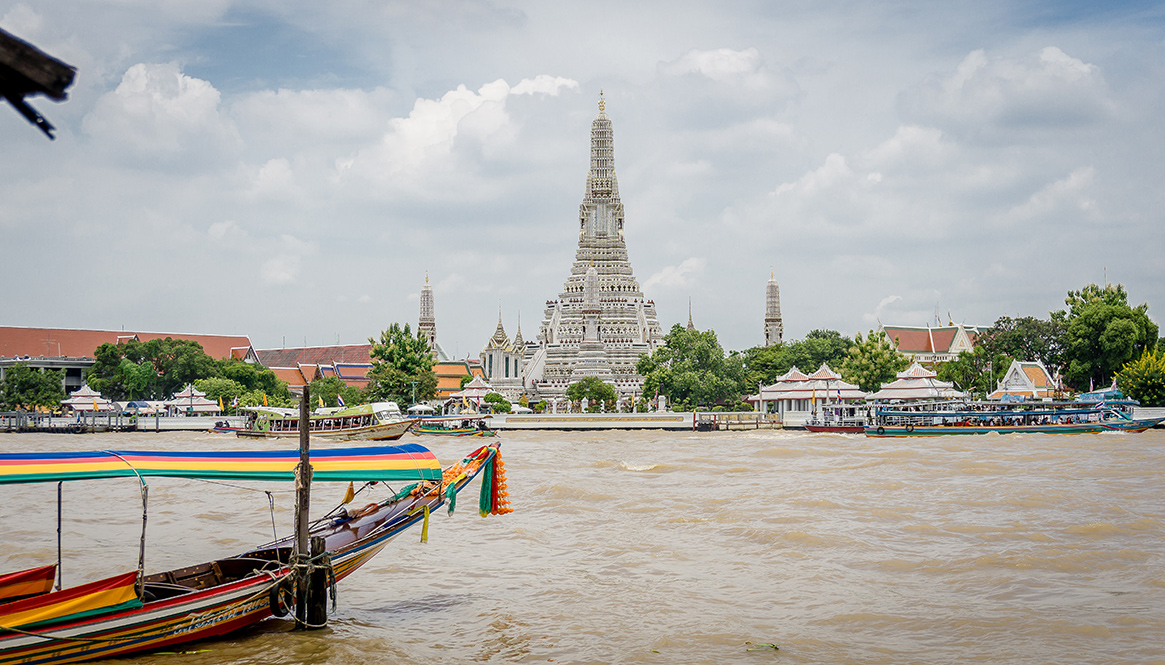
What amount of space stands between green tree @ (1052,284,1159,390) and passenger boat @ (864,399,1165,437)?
677cm

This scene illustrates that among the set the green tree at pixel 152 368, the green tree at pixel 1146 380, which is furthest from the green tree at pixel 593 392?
the green tree at pixel 1146 380

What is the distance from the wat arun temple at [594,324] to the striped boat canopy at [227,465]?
156 feet

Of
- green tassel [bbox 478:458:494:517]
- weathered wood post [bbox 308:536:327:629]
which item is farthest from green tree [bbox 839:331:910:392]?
weathered wood post [bbox 308:536:327:629]

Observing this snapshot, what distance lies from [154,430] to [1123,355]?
4731cm

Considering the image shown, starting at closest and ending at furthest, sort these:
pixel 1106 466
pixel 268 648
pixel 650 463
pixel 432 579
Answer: pixel 268 648, pixel 432 579, pixel 1106 466, pixel 650 463

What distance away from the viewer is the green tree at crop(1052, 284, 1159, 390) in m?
44.9

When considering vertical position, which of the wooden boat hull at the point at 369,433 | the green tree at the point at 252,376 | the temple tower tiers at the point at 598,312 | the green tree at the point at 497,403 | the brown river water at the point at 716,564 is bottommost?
the brown river water at the point at 716,564

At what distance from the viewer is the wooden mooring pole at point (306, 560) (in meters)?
8.58

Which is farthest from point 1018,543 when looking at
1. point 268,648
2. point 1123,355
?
point 1123,355

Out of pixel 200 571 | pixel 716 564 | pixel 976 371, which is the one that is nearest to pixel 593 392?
pixel 976 371

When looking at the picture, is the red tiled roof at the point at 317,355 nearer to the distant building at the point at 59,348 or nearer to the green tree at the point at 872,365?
the distant building at the point at 59,348

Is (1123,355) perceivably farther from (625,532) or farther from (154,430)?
(154,430)

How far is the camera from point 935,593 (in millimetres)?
10305

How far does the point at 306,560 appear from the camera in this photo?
8641mm
